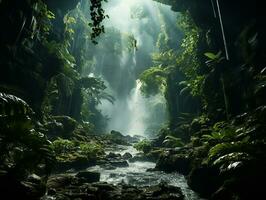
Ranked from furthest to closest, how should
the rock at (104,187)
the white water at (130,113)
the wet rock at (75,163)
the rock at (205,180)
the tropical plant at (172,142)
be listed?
the white water at (130,113) → the tropical plant at (172,142) → the wet rock at (75,163) → the rock at (205,180) → the rock at (104,187)

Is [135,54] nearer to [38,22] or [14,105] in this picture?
[38,22]

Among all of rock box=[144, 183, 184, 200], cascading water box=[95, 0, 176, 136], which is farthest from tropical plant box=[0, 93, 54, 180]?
cascading water box=[95, 0, 176, 136]

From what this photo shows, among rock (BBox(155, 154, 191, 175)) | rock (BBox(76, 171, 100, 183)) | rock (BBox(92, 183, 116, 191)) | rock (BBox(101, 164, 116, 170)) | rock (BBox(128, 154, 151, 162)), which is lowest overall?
rock (BBox(92, 183, 116, 191))

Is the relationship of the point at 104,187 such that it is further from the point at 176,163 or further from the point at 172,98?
the point at 172,98

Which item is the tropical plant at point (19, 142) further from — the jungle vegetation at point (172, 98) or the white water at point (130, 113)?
the white water at point (130, 113)

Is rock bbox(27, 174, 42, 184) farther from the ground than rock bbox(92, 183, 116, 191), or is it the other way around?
rock bbox(92, 183, 116, 191)

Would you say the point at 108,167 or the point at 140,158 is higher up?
the point at 140,158

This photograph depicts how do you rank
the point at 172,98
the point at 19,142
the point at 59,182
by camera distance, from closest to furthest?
1. the point at 19,142
2. the point at 59,182
3. the point at 172,98

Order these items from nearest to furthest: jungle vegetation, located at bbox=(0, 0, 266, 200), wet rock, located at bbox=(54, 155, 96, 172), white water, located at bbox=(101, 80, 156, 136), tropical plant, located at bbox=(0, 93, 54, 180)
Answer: tropical plant, located at bbox=(0, 93, 54, 180) < jungle vegetation, located at bbox=(0, 0, 266, 200) < wet rock, located at bbox=(54, 155, 96, 172) < white water, located at bbox=(101, 80, 156, 136)

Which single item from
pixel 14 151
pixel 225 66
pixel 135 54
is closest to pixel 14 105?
pixel 14 151

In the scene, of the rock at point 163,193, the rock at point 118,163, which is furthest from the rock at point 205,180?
the rock at point 118,163

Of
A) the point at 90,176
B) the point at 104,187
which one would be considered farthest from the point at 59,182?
the point at 90,176

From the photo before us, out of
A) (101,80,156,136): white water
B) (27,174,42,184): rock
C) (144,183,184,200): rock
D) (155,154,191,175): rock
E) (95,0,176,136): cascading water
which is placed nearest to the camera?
(27,174,42,184): rock

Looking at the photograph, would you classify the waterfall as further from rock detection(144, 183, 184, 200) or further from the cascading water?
rock detection(144, 183, 184, 200)
